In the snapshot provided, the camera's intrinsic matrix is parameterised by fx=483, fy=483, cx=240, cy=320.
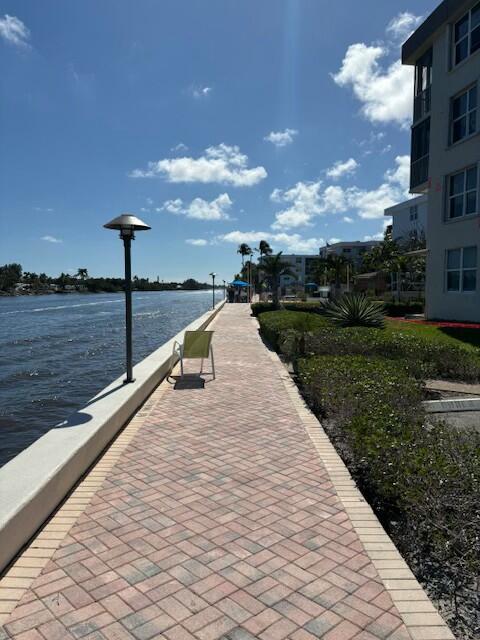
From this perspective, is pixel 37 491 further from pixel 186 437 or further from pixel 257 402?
pixel 257 402

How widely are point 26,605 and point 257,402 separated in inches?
188

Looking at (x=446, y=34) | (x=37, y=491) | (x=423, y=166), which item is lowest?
(x=37, y=491)

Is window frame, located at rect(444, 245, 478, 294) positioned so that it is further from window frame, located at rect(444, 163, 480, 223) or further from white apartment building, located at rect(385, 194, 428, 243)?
white apartment building, located at rect(385, 194, 428, 243)

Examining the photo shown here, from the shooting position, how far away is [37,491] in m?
3.40

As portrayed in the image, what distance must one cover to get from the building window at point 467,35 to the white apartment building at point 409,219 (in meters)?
31.1

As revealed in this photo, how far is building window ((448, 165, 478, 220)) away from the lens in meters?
17.6

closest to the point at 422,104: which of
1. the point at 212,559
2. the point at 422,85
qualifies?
the point at 422,85

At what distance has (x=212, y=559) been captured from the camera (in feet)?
9.87

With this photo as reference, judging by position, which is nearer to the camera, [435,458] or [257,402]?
[435,458]

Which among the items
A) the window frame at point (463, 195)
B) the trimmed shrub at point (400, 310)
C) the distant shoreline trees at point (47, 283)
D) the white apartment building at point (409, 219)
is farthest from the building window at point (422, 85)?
the distant shoreline trees at point (47, 283)

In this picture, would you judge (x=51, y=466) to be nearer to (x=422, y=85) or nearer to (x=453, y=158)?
(x=453, y=158)

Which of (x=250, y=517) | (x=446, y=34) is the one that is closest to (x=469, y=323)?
(x=446, y=34)

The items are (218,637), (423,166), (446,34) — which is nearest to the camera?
(218,637)

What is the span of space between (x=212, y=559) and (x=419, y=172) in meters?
22.4
